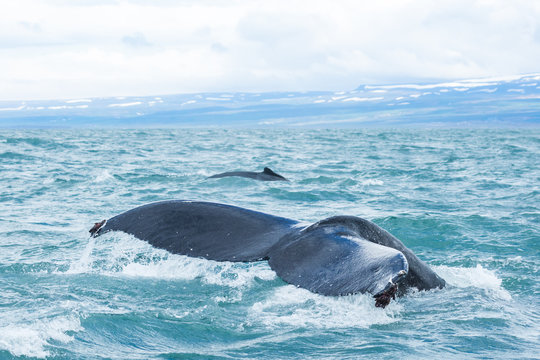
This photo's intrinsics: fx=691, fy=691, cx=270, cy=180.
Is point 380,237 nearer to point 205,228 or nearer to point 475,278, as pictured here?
point 205,228

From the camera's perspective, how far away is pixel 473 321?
5531mm

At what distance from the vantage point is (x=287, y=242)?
4.98m

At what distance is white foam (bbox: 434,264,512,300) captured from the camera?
6750 millimetres

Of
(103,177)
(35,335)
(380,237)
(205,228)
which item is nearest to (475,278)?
(380,237)

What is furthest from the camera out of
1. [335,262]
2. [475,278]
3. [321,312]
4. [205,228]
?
[475,278]

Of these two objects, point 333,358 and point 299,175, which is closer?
point 333,358

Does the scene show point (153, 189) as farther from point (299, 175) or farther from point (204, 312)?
point (204, 312)

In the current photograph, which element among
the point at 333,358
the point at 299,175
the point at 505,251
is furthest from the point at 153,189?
the point at 333,358

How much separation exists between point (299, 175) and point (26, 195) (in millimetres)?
8423

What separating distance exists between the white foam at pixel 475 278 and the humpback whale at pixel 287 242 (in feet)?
3.41

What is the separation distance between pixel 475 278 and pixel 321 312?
8.57 feet

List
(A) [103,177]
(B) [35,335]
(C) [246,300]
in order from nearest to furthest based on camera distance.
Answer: (B) [35,335] → (C) [246,300] → (A) [103,177]

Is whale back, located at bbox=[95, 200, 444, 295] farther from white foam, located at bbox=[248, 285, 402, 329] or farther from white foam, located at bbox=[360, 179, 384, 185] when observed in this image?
white foam, located at bbox=[360, 179, 384, 185]

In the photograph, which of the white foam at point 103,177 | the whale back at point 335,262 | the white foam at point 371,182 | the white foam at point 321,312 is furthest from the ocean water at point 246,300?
the white foam at point 103,177
